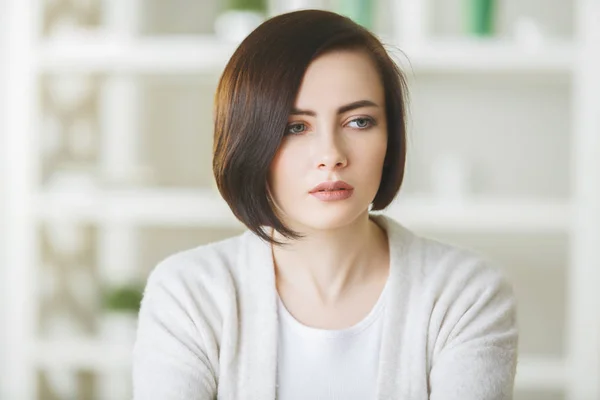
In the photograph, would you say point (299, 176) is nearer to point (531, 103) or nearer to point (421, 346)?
point (421, 346)

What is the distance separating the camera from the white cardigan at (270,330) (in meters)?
1.20

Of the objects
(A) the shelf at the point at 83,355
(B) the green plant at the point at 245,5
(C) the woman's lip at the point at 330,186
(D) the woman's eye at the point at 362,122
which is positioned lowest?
(A) the shelf at the point at 83,355

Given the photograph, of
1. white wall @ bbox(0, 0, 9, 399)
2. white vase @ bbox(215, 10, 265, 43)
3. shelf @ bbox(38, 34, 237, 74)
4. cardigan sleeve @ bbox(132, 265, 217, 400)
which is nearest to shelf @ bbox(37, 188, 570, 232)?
white wall @ bbox(0, 0, 9, 399)

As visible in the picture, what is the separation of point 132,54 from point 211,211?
56cm

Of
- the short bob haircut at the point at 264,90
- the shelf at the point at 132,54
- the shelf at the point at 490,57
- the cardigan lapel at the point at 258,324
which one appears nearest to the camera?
the short bob haircut at the point at 264,90

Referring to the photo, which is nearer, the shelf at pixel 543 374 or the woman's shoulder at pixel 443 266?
the woman's shoulder at pixel 443 266

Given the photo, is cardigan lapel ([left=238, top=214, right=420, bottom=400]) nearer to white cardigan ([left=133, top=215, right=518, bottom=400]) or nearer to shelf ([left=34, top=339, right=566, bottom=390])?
white cardigan ([left=133, top=215, right=518, bottom=400])

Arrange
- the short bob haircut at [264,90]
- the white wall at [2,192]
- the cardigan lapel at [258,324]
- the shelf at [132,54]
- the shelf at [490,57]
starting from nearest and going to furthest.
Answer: the short bob haircut at [264,90] → the cardigan lapel at [258,324] → the shelf at [490,57] → the shelf at [132,54] → the white wall at [2,192]

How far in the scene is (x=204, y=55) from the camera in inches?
105

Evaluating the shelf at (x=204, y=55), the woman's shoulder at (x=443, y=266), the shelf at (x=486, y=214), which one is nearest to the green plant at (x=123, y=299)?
the shelf at (x=204, y=55)

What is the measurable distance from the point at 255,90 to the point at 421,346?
449 millimetres

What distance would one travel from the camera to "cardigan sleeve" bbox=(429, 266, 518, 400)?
→ 118 cm

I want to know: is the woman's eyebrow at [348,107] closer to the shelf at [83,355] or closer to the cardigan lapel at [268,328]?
the cardigan lapel at [268,328]

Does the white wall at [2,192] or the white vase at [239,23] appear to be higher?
the white vase at [239,23]
